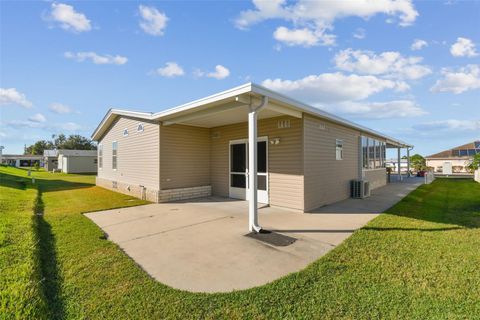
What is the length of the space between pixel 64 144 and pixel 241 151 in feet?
217

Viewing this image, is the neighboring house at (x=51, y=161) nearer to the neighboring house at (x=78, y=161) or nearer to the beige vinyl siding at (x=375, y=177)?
the neighboring house at (x=78, y=161)

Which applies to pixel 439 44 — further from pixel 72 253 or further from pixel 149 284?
pixel 72 253

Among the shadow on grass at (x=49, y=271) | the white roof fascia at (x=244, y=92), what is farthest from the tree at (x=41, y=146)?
the shadow on grass at (x=49, y=271)

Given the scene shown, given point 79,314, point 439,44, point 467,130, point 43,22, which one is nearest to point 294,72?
point 439,44

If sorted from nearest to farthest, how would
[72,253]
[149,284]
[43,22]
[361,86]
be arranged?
1. [149,284]
2. [72,253]
3. [43,22]
4. [361,86]

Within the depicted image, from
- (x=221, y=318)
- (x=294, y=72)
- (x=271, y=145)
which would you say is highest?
(x=294, y=72)

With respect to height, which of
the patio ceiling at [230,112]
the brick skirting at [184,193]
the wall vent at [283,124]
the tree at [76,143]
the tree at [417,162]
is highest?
the tree at [76,143]

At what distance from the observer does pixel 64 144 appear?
5819cm

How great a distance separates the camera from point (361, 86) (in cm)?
1424

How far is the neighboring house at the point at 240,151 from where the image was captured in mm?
6738

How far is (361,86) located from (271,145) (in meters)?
9.95

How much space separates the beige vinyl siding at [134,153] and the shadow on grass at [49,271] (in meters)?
4.09

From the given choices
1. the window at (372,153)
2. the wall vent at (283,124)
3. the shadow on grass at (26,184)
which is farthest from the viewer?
the window at (372,153)

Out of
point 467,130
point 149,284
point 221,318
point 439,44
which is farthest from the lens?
point 467,130
